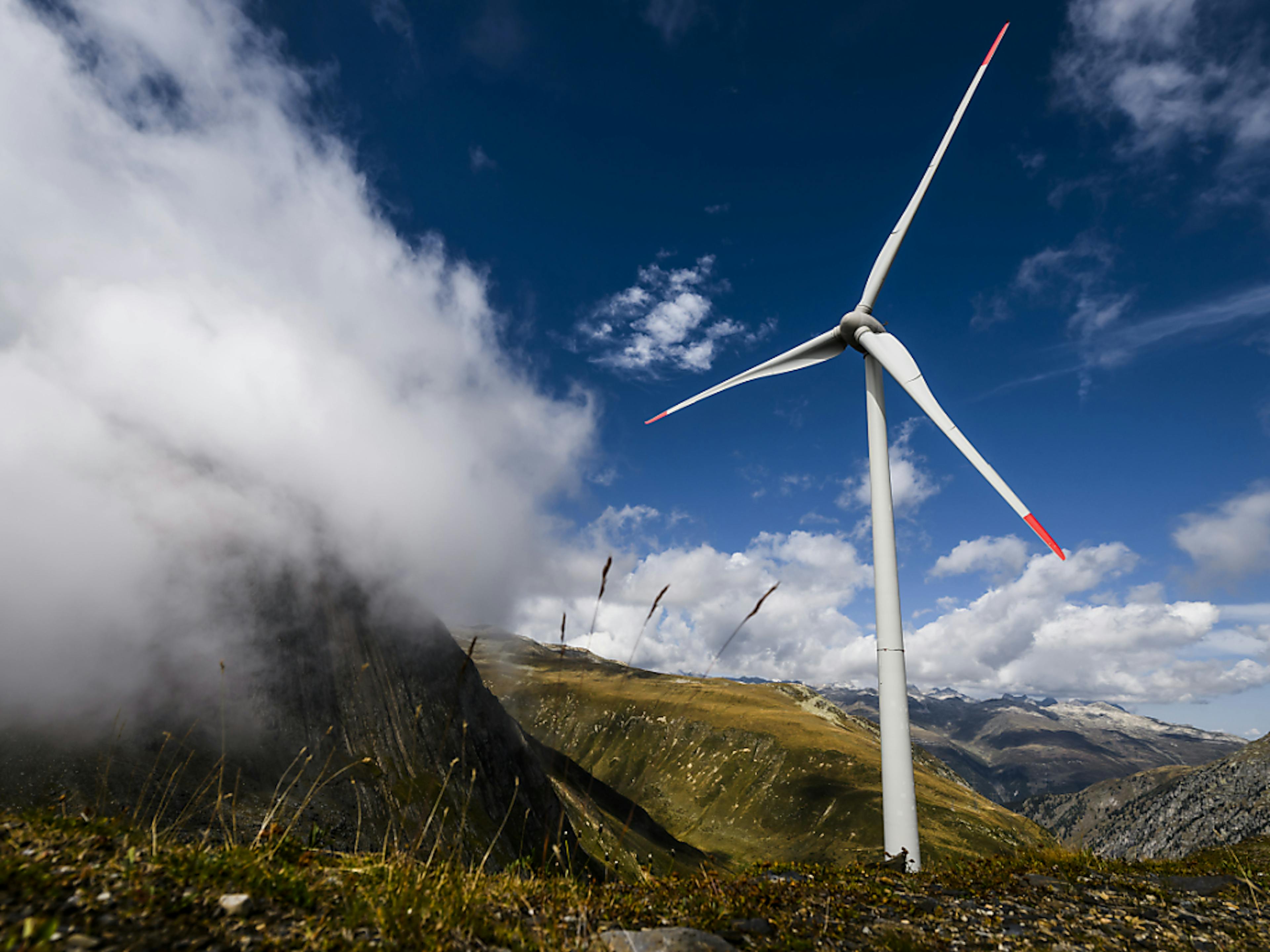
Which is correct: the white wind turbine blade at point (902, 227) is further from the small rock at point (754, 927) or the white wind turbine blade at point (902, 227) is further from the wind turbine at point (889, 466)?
the small rock at point (754, 927)

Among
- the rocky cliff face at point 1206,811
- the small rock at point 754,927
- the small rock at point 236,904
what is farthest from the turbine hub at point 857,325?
the rocky cliff face at point 1206,811

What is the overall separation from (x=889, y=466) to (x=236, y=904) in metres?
17.5

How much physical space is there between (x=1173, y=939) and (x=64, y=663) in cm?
8458

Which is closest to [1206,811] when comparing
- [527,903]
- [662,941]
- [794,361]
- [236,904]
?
[794,361]

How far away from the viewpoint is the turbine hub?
2209 cm

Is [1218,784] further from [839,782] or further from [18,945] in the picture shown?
[18,945]

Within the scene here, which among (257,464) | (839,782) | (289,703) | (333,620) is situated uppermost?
(257,464)

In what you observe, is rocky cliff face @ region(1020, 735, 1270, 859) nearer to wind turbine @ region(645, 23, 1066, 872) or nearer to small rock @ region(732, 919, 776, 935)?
wind turbine @ region(645, 23, 1066, 872)

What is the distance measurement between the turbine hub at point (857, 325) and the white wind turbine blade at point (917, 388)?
0.54 feet

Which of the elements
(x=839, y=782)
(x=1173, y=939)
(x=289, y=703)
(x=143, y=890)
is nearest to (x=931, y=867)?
(x=1173, y=939)

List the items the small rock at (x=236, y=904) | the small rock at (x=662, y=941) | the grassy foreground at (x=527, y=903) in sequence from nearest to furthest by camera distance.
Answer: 1. the grassy foreground at (x=527, y=903)
2. the small rock at (x=236, y=904)
3. the small rock at (x=662, y=941)

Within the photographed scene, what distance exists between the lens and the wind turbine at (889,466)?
13.8 metres

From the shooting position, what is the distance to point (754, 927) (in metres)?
6.17

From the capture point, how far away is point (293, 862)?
5.97 m
